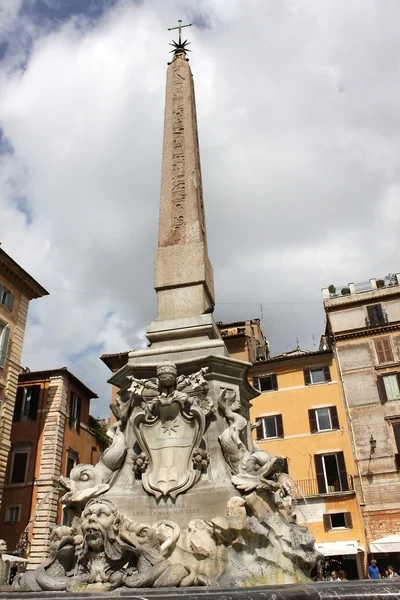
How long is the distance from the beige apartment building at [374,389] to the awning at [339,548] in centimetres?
63

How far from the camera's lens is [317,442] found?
2411 cm

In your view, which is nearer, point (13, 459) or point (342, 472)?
point (342, 472)

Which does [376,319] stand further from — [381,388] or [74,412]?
[74,412]

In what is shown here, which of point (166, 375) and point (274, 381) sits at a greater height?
point (274, 381)

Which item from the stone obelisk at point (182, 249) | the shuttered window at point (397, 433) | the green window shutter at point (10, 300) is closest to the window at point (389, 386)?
the shuttered window at point (397, 433)

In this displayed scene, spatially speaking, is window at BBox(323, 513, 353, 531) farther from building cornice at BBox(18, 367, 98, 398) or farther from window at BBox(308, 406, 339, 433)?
building cornice at BBox(18, 367, 98, 398)

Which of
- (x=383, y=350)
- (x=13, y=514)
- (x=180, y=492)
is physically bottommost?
(x=180, y=492)

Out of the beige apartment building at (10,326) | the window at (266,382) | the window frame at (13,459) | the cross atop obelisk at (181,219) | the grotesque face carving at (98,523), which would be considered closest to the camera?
the grotesque face carving at (98,523)

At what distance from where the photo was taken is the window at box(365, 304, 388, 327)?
26109 millimetres

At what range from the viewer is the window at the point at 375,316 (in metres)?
26.1

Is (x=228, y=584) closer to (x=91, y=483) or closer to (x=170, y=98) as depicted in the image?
(x=91, y=483)

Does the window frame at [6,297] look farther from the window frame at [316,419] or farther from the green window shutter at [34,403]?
the window frame at [316,419]

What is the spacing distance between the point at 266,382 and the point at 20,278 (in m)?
12.8

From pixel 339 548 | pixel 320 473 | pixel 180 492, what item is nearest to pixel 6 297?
pixel 320 473
